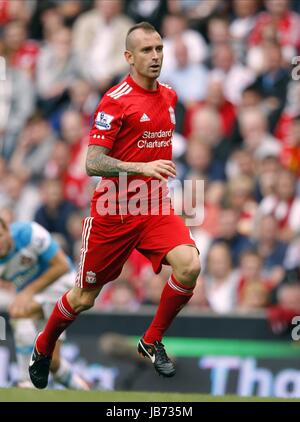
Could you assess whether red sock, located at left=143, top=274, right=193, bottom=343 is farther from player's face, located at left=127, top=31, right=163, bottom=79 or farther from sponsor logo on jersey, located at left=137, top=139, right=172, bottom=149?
player's face, located at left=127, top=31, right=163, bottom=79

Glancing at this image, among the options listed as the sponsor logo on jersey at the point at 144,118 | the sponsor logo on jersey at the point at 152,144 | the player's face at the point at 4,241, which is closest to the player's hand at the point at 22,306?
the player's face at the point at 4,241

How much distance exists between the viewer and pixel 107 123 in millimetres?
9891

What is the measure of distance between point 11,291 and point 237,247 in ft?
8.83

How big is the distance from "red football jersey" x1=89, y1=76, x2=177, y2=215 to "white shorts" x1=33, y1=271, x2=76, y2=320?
267 centimetres

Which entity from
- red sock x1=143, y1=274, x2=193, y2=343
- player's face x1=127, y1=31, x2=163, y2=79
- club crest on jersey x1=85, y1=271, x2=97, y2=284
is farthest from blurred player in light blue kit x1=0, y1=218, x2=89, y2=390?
player's face x1=127, y1=31, x2=163, y2=79

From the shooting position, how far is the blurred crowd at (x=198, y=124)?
14799mm

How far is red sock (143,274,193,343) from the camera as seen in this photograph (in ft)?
32.9

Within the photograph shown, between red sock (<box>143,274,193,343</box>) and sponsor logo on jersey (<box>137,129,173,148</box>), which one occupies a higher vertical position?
sponsor logo on jersey (<box>137,129,173,148</box>)

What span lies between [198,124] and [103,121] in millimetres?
6819

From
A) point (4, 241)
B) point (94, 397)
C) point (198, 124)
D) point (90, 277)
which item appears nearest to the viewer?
point (90, 277)

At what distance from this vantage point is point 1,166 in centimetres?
1789

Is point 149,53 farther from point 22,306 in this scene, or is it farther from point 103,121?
point 22,306

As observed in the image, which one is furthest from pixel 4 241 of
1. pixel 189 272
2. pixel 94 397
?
pixel 189 272
